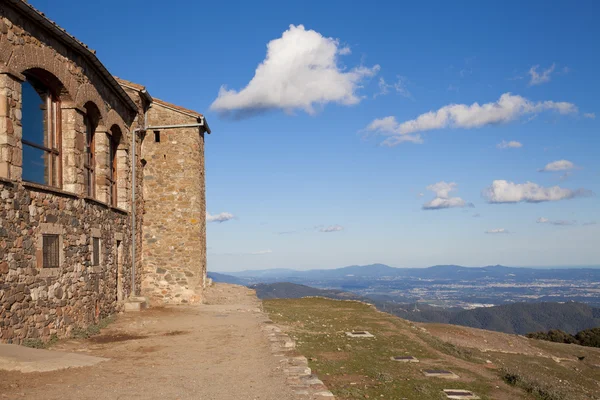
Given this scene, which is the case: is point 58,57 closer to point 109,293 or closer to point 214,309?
point 109,293

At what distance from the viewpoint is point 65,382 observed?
7590 mm

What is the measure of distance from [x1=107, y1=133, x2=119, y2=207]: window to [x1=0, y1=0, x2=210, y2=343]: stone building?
0.04 m

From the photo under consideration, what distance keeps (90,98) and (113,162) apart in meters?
3.77

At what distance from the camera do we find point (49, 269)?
38.7ft

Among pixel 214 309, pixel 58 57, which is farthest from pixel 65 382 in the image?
pixel 214 309

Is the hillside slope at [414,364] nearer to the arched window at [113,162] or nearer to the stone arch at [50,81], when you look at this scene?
the arched window at [113,162]

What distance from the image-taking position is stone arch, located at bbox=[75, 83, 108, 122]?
14023mm

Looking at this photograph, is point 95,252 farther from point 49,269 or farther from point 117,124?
point 117,124

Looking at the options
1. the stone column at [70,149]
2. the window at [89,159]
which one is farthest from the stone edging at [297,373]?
the window at [89,159]

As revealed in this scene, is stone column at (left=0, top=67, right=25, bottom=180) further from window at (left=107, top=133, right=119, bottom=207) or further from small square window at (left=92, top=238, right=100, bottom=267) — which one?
window at (left=107, top=133, right=119, bottom=207)

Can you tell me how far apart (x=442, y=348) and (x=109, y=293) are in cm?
986

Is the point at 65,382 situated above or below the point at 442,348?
above

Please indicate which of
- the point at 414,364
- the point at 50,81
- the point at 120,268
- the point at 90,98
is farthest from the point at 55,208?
the point at 414,364

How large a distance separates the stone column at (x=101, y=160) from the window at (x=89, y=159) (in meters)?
0.10
